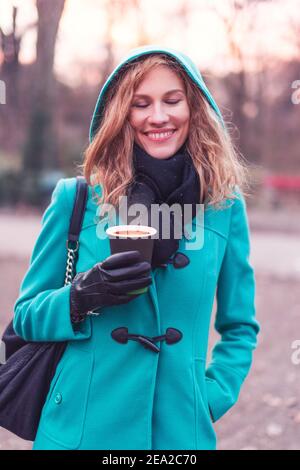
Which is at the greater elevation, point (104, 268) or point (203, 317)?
point (104, 268)

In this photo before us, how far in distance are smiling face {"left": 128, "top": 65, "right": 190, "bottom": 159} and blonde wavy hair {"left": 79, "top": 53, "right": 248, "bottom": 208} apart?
0.02 m

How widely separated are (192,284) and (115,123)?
61 centimetres

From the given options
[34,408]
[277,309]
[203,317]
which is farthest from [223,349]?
[277,309]

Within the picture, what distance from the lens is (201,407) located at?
1.94 metres

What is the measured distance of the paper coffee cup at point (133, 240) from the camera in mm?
1628

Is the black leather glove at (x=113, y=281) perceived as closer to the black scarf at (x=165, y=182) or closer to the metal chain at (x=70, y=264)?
the metal chain at (x=70, y=264)

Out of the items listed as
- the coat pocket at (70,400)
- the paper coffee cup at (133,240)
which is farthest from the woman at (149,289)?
the paper coffee cup at (133,240)

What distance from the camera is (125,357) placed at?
1868mm

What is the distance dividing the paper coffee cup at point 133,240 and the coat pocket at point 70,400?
0.38 meters

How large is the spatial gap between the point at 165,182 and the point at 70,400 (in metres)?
0.79

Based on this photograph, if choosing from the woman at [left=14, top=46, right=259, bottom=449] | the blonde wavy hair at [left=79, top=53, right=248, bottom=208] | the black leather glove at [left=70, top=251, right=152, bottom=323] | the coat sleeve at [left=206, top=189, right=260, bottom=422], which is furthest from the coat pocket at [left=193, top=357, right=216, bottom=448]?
the blonde wavy hair at [left=79, top=53, right=248, bottom=208]

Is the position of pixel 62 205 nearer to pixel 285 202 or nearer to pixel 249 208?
pixel 249 208

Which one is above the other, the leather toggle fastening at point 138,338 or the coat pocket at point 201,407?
the leather toggle fastening at point 138,338

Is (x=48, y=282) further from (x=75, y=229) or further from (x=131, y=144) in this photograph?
(x=131, y=144)
